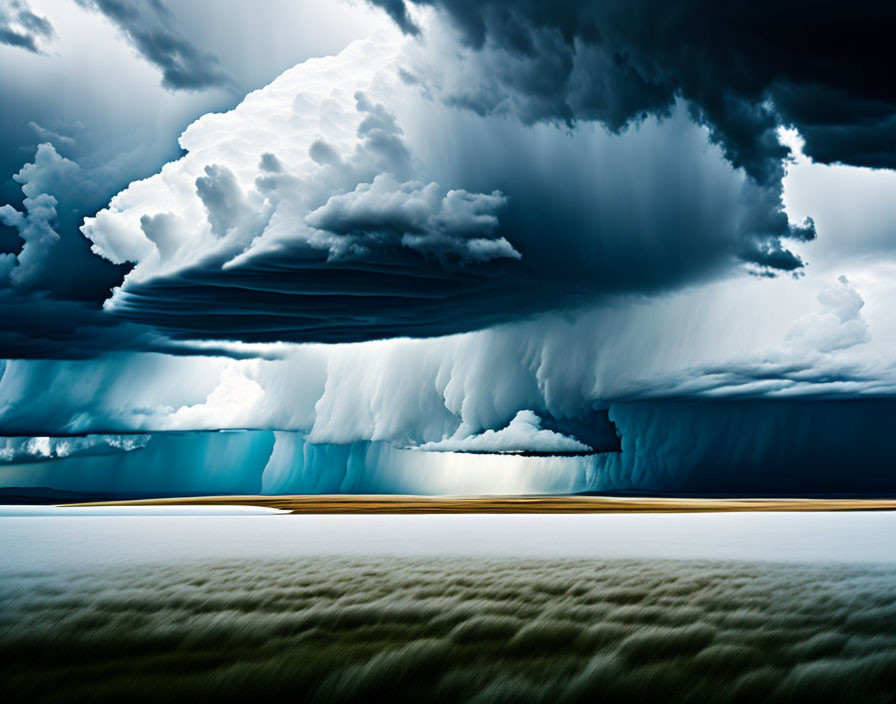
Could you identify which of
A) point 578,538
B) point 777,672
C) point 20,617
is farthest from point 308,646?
point 578,538

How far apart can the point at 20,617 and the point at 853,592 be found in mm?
24625

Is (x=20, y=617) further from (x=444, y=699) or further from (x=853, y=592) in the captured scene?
(x=853, y=592)

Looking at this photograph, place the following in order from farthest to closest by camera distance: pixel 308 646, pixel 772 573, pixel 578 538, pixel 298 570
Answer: pixel 578 538 < pixel 298 570 < pixel 772 573 < pixel 308 646

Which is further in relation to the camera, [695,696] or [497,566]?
[497,566]

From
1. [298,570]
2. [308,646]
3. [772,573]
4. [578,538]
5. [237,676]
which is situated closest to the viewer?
[237,676]

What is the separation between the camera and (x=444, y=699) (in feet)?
58.9

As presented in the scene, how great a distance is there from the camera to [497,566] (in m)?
35.7

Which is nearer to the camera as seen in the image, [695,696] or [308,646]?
[695,696]

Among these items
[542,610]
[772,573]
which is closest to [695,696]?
[542,610]

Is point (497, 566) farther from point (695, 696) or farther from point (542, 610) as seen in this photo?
point (695, 696)

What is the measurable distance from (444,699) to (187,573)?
1841 centimetres

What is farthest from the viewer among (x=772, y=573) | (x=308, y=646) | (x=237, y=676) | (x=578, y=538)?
(x=578, y=538)

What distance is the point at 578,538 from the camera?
177ft

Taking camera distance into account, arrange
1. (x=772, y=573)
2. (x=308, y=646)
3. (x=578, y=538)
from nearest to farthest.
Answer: (x=308, y=646) < (x=772, y=573) < (x=578, y=538)
